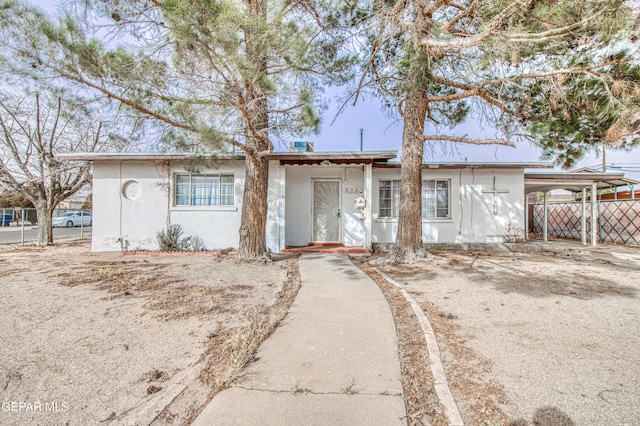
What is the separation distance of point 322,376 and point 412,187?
6.04 m

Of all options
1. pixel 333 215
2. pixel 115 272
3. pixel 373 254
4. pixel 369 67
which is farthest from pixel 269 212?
pixel 369 67

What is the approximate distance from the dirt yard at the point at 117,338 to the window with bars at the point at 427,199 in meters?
5.41

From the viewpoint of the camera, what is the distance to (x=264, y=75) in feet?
16.4

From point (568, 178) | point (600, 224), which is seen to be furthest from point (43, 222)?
point (600, 224)

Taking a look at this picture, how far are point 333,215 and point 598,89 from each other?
280 inches

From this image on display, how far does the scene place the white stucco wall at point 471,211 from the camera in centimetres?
1042

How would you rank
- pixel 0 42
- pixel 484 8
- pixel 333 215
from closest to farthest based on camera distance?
pixel 0 42
pixel 484 8
pixel 333 215

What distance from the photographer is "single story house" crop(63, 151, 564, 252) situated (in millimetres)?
9352

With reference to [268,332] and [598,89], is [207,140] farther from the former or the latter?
[598,89]

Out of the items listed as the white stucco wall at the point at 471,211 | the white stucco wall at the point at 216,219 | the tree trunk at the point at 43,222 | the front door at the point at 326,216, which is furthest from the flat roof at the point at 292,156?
the tree trunk at the point at 43,222

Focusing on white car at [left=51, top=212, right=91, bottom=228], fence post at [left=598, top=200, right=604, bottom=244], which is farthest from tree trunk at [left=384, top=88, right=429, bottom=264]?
white car at [left=51, top=212, right=91, bottom=228]

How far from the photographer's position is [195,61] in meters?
4.96

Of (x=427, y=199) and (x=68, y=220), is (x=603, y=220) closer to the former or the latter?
(x=427, y=199)

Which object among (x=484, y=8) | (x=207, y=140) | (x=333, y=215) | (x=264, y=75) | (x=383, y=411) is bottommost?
(x=383, y=411)
